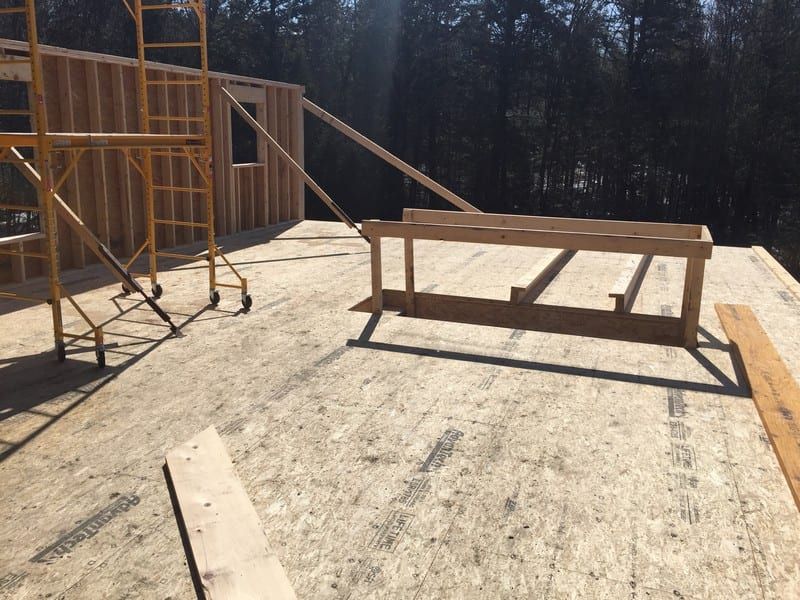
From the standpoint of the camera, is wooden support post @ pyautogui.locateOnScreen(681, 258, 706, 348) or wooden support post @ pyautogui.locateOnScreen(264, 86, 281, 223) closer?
wooden support post @ pyautogui.locateOnScreen(681, 258, 706, 348)

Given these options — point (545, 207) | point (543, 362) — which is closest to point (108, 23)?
point (545, 207)

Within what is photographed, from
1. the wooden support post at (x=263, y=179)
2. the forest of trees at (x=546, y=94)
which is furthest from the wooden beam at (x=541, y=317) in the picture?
the forest of trees at (x=546, y=94)

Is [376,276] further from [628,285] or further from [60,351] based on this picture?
[60,351]

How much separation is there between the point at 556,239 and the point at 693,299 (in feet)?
3.60

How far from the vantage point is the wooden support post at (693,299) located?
16.6 ft

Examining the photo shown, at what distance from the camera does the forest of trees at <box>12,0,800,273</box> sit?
23203 mm

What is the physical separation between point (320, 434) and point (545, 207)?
24.7m

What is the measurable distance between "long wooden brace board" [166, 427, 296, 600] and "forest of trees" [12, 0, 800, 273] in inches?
825

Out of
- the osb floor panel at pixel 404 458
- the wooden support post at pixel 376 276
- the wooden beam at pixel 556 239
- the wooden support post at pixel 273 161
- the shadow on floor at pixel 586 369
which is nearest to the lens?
the osb floor panel at pixel 404 458

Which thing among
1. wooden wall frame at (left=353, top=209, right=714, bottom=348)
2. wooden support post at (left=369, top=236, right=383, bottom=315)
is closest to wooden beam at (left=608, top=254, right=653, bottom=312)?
wooden wall frame at (left=353, top=209, right=714, bottom=348)

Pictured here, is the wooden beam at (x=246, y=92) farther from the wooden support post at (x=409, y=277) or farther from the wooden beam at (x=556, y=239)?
the wooden beam at (x=556, y=239)

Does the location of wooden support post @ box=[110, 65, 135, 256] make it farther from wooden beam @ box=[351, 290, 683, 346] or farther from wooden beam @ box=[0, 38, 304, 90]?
wooden beam @ box=[351, 290, 683, 346]

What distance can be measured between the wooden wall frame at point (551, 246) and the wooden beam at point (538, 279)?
4.6 inches

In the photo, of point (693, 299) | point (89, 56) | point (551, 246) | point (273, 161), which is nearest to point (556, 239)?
point (551, 246)
